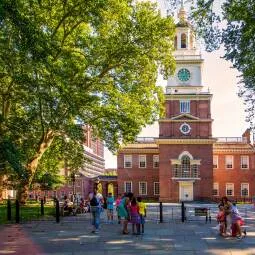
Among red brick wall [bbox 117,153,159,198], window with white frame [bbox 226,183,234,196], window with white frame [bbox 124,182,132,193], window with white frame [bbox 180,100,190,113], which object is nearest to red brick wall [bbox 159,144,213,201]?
window with white frame [bbox 180,100,190,113]

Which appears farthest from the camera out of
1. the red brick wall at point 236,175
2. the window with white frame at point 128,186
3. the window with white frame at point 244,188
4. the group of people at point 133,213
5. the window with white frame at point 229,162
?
the window with white frame at point 229,162

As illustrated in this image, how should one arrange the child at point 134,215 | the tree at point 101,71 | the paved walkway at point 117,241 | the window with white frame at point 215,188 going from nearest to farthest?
1. the paved walkway at point 117,241
2. the child at point 134,215
3. the tree at point 101,71
4. the window with white frame at point 215,188

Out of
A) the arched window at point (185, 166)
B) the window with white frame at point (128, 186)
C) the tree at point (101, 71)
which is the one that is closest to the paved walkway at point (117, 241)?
the tree at point (101, 71)

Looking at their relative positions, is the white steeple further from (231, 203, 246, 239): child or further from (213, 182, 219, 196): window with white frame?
(231, 203, 246, 239): child

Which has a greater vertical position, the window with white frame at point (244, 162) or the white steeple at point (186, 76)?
the white steeple at point (186, 76)

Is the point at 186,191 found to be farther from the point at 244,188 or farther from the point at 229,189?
the point at 244,188

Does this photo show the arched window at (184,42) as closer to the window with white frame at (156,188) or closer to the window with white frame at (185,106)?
the window with white frame at (185,106)

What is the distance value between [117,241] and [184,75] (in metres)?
52.3

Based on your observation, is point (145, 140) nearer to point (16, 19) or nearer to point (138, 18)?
point (138, 18)

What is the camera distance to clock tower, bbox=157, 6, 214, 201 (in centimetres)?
6650

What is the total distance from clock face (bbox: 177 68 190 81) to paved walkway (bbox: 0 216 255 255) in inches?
1838

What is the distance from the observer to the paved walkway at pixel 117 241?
15.0 m

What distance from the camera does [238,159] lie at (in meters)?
73.2

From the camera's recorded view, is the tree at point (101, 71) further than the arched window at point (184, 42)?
No
